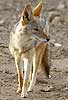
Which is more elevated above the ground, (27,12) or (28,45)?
(27,12)

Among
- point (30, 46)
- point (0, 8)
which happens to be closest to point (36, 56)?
point (30, 46)

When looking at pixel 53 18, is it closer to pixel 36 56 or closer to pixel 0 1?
pixel 0 1

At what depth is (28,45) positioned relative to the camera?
7.86 meters

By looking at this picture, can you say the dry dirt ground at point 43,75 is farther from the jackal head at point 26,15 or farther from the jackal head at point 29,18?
the jackal head at point 26,15

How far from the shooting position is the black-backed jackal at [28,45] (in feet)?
25.5

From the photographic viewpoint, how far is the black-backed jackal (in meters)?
7.78

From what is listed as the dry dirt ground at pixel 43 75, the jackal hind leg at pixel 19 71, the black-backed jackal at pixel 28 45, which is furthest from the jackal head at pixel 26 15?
the dry dirt ground at pixel 43 75

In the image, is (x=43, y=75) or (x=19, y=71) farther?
(x=43, y=75)

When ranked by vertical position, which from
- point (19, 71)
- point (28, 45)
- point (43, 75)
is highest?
point (28, 45)

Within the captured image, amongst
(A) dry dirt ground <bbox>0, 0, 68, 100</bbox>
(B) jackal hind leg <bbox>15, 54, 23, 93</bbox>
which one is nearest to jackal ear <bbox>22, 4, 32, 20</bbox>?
(B) jackal hind leg <bbox>15, 54, 23, 93</bbox>

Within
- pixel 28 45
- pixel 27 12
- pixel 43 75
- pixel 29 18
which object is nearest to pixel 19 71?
pixel 28 45

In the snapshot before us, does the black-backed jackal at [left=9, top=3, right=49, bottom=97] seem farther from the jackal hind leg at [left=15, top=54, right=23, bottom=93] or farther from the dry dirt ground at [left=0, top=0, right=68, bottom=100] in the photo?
the dry dirt ground at [left=0, top=0, right=68, bottom=100]

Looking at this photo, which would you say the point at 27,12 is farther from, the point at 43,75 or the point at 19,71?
the point at 43,75

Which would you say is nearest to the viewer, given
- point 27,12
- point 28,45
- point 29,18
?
point 27,12
